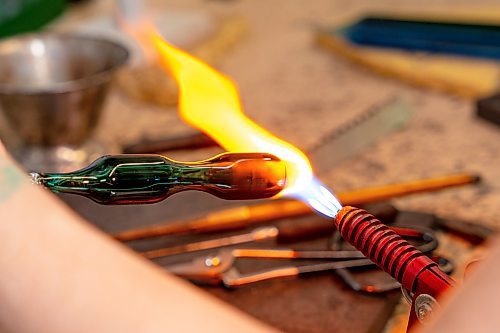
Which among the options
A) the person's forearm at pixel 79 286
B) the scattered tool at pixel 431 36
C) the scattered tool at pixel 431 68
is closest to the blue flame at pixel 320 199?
the person's forearm at pixel 79 286

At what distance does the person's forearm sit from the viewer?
197 mm

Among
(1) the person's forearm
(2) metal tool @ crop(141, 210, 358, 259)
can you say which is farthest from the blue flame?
(2) metal tool @ crop(141, 210, 358, 259)

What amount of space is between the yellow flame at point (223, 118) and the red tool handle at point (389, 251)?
39mm

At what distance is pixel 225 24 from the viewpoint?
1.14 m

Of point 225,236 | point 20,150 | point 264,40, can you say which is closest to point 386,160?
point 225,236

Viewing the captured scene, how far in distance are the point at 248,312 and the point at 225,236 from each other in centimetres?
9

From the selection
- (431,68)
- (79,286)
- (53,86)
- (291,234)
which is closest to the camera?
(79,286)

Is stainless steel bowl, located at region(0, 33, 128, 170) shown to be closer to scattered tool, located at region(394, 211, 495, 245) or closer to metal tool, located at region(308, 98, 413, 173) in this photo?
metal tool, located at region(308, 98, 413, 173)

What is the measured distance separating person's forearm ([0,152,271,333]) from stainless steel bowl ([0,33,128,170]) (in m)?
0.47

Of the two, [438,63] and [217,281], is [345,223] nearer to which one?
[217,281]

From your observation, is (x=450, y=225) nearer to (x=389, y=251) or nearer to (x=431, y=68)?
(x=389, y=251)

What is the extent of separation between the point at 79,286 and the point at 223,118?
221 millimetres

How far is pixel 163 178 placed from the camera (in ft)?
0.95

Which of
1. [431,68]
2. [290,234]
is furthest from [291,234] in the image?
[431,68]
